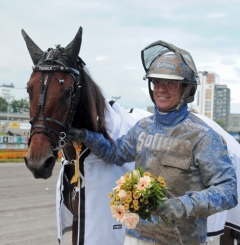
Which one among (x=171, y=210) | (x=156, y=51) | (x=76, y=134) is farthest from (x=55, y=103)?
(x=171, y=210)

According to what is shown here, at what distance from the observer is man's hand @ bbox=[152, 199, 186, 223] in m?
1.98

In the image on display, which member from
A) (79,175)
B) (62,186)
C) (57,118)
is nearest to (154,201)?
(57,118)

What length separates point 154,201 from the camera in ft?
6.42

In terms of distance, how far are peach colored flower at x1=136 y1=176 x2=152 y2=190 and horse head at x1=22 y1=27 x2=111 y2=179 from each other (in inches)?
31.2

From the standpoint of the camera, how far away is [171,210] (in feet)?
6.49

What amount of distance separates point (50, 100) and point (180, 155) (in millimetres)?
958

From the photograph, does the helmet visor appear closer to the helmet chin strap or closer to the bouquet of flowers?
the helmet chin strap

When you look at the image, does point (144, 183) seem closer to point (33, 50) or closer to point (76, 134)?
point (76, 134)

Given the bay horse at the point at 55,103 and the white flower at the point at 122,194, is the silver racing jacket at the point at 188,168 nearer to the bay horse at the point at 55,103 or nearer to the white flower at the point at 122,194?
the white flower at the point at 122,194

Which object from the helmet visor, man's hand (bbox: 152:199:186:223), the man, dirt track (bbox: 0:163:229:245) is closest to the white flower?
man's hand (bbox: 152:199:186:223)

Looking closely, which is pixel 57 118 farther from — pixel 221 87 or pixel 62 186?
pixel 221 87

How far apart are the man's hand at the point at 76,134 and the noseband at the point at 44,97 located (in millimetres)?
60

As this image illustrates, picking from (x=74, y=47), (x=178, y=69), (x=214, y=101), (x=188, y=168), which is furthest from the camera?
(x=214, y=101)

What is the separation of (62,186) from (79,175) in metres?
0.33
